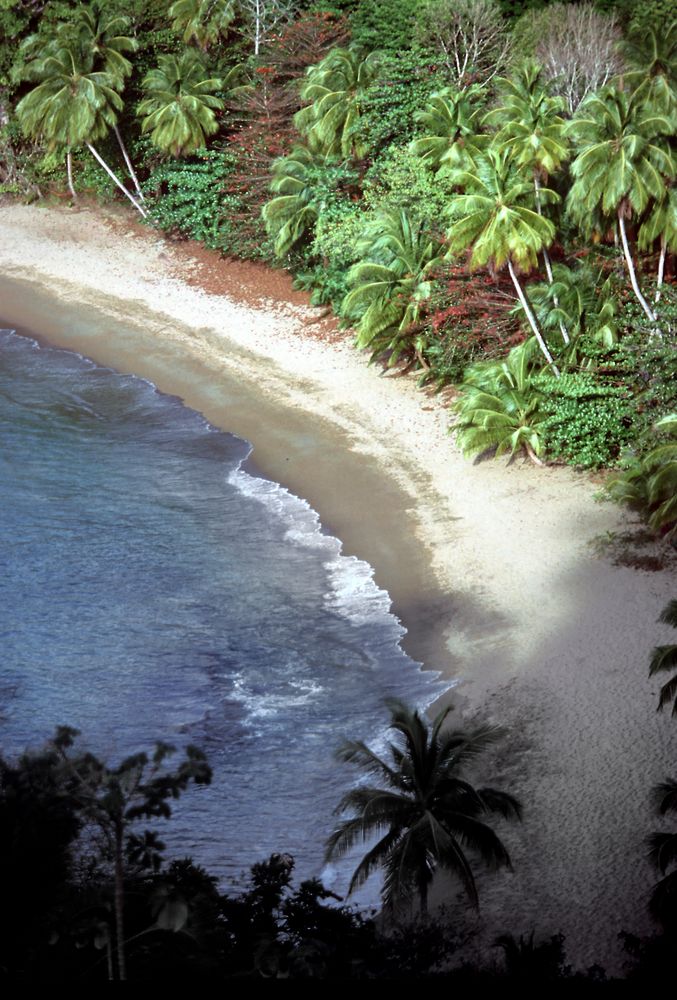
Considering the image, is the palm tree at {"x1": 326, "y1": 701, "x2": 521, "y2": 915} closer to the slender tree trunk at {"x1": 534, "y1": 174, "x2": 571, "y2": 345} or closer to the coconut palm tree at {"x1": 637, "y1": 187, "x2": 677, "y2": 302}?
the slender tree trunk at {"x1": 534, "y1": 174, "x2": 571, "y2": 345}

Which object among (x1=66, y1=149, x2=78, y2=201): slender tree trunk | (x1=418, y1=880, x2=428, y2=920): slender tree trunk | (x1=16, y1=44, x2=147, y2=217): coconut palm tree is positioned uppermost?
(x1=16, y1=44, x2=147, y2=217): coconut palm tree

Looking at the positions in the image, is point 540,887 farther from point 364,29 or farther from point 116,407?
point 364,29

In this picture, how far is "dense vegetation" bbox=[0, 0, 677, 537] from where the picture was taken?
28.0 meters

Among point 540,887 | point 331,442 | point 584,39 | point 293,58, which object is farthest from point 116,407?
point 540,887

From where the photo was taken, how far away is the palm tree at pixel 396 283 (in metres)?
33.4

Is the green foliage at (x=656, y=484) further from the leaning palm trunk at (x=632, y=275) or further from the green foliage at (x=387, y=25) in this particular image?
the green foliage at (x=387, y=25)

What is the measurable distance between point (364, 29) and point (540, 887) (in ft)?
112

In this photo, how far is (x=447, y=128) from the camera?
3381 centimetres

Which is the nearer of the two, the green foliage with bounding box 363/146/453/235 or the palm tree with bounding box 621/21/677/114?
the palm tree with bounding box 621/21/677/114

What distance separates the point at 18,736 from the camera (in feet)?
71.6

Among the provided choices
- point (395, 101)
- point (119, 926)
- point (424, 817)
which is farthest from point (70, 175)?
point (119, 926)

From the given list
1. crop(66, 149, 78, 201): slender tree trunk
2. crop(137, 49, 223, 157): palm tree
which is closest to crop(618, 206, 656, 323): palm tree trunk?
crop(137, 49, 223, 157): palm tree

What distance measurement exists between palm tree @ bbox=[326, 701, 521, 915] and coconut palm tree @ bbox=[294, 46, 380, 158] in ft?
83.6

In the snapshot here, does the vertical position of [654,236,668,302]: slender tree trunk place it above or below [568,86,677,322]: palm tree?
below
